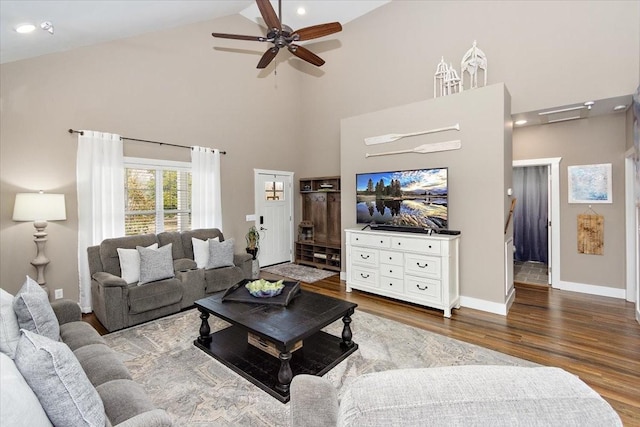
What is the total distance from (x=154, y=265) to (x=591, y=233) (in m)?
6.29

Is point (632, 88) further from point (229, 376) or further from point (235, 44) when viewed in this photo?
point (235, 44)

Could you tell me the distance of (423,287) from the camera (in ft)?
12.9

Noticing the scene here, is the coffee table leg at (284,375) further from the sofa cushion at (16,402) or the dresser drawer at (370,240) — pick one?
the dresser drawer at (370,240)

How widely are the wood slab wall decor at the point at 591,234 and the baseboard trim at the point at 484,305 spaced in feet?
6.27

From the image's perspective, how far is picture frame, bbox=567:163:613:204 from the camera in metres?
4.38

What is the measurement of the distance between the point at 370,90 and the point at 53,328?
5.75 meters

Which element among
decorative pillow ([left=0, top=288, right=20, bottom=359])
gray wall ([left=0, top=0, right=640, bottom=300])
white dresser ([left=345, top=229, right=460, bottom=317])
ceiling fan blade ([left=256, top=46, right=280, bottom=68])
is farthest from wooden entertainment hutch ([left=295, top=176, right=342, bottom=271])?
decorative pillow ([left=0, top=288, right=20, bottom=359])

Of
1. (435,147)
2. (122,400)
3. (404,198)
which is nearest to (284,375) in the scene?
(122,400)

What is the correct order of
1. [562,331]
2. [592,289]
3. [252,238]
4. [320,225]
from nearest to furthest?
[562,331] < [592,289] < [252,238] < [320,225]

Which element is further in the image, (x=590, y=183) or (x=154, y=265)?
(x=590, y=183)

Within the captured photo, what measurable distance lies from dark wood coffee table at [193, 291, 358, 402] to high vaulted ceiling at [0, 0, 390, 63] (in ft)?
9.63

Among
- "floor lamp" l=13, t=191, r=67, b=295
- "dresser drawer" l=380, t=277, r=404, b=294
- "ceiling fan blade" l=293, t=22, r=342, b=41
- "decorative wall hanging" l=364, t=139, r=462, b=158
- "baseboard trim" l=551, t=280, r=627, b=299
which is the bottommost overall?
"baseboard trim" l=551, t=280, r=627, b=299

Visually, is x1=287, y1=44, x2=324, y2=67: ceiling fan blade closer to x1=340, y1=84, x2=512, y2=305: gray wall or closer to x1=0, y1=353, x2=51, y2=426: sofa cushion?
x1=340, y1=84, x2=512, y2=305: gray wall

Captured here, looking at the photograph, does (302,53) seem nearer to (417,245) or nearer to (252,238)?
(417,245)
